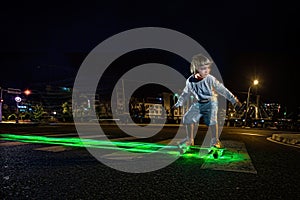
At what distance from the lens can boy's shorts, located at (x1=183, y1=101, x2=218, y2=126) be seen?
16.2 ft

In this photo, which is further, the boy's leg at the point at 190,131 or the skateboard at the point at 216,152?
the boy's leg at the point at 190,131

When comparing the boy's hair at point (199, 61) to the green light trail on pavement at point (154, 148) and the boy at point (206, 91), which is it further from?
the green light trail on pavement at point (154, 148)

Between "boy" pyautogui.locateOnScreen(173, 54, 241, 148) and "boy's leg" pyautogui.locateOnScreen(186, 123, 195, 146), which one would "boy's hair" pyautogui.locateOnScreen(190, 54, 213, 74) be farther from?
"boy's leg" pyautogui.locateOnScreen(186, 123, 195, 146)

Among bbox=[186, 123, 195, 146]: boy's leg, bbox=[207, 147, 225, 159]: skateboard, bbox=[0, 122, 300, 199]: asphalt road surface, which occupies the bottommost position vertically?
bbox=[0, 122, 300, 199]: asphalt road surface

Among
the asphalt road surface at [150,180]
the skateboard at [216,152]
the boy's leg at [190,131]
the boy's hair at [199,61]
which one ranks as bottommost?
the asphalt road surface at [150,180]

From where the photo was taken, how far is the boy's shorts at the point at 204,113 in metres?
4.94

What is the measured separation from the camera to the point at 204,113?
5055mm

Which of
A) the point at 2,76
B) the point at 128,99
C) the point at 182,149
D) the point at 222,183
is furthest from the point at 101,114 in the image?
the point at 2,76

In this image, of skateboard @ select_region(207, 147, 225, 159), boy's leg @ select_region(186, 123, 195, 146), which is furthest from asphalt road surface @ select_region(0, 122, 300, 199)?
boy's leg @ select_region(186, 123, 195, 146)

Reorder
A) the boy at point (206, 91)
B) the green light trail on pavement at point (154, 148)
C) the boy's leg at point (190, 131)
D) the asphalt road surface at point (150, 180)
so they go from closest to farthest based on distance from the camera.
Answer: the asphalt road surface at point (150, 180), the green light trail on pavement at point (154, 148), the boy at point (206, 91), the boy's leg at point (190, 131)

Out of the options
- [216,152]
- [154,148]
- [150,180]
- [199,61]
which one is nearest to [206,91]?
[199,61]

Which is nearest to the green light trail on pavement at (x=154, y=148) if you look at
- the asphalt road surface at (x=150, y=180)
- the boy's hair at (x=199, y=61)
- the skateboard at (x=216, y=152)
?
the skateboard at (x=216, y=152)

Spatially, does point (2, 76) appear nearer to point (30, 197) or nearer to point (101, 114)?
point (101, 114)

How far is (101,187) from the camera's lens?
2.62 metres
